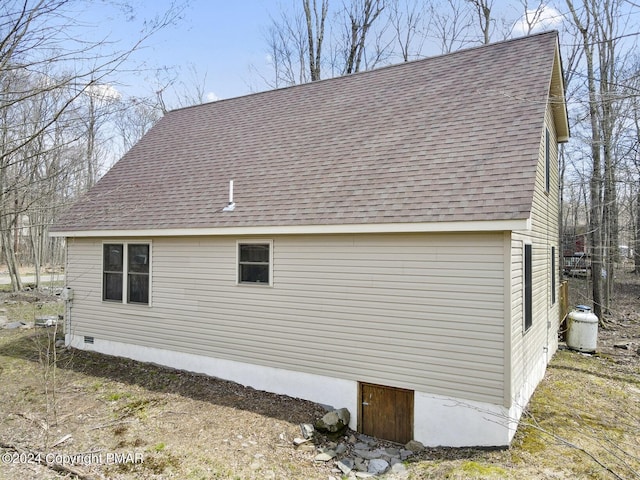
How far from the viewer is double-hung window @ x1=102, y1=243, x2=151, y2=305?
8.33 metres

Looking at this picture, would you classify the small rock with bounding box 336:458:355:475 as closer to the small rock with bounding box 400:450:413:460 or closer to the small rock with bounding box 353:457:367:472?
the small rock with bounding box 353:457:367:472

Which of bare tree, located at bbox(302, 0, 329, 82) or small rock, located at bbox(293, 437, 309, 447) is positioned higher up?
bare tree, located at bbox(302, 0, 329, 82)

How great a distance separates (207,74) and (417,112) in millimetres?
17077

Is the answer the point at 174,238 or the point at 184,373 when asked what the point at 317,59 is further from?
the point at 184,373

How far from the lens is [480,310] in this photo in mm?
5277

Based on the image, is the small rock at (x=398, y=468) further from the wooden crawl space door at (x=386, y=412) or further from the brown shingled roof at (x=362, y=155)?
the brown shingled roof at (x=362, y=155)

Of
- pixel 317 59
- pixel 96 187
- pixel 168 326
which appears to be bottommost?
pixel 168 326

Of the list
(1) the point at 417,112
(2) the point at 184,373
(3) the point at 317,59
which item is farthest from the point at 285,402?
(3) the point at 317,59

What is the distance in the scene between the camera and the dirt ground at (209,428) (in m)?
4.60

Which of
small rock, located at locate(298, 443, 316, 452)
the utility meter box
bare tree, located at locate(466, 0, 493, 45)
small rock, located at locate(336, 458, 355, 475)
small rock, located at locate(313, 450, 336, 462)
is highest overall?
bare tree, located at locate(466, 0, 493, 45)

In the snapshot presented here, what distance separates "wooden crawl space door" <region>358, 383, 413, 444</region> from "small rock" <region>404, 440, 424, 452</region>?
A: 0.37 ft

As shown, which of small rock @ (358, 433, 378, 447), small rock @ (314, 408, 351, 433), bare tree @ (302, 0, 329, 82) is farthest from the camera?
bare tree @ (302, 0, 329, 82)

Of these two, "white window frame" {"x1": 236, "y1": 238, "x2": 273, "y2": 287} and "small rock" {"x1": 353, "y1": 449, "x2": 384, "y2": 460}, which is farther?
"white window frame" {"x1": 236, "y1": 238, "x2": 273, "y2": 287}

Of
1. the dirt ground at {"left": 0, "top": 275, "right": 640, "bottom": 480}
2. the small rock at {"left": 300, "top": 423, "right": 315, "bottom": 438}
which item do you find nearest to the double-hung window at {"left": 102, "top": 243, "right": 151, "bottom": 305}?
the dirt ground at {"left": 0, "top": 275, "right": 640, "bottom": 480}
